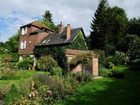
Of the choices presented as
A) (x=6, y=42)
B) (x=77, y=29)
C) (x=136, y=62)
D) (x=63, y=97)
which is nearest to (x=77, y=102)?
(x=63, y=97)

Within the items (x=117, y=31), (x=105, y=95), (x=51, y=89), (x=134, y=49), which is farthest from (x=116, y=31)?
(x=51, y=89)

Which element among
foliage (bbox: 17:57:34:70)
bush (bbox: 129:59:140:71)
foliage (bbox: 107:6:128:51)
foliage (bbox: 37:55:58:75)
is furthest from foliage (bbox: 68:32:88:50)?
foliage (bbox: 107:6:128:51)

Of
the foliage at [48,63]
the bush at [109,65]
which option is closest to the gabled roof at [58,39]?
the foliage at [48,63]

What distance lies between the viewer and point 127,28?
2776 inches

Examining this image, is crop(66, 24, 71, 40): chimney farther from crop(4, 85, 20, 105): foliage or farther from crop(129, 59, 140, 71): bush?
crop(4, 85, 20, 105): foliage

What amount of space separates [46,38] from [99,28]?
2115 cm

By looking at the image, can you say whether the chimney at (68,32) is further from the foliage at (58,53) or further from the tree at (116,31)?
the tree at (116,31)

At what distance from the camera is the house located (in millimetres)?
43969

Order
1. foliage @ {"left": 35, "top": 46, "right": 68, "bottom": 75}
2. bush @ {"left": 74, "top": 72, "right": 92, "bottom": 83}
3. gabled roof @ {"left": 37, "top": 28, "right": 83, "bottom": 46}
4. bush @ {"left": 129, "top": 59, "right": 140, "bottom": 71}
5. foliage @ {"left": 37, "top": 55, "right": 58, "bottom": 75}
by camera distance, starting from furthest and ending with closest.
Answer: bush @ {"left": 129, "top": 59, "right": 140, "bottom": 71}
gabled roof @ {"left": 37, "top": 28, "right": 83, "bottom": 46}
foliage @ {"left": 35, "top": 46, "right": 68, "bottom": 75}
foliage @ {"left": 37, "top": 55, "right": 58, "bottom": 75}
bush @ {"left": 74, "top": 72, "right": 92, "bottom": 83}

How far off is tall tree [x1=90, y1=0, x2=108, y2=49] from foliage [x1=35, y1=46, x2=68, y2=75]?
2164 cm

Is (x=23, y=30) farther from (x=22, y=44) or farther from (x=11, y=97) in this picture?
(x=11, y=97)

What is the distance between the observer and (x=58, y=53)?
42.5 meters

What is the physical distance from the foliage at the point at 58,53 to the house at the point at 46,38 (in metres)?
0.74

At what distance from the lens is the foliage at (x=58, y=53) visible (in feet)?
133
